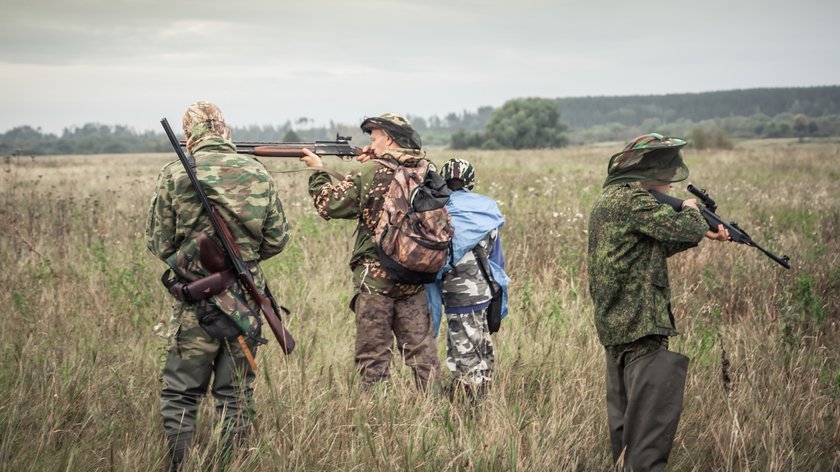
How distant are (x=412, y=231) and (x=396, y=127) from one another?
2.41 feet

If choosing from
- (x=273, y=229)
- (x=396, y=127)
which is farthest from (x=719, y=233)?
(x=273, y=229)

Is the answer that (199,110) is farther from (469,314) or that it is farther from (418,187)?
(469,314)

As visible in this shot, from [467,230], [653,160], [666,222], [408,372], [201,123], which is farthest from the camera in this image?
[408,372]

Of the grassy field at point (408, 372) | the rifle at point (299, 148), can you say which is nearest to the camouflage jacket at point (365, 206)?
the rifle at point (299, 148)

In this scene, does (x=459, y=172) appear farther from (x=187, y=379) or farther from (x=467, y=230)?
(x=187, y=379)

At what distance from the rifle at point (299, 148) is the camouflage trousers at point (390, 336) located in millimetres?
987

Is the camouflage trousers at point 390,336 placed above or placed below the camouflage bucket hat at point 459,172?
below

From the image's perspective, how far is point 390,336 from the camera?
13.9ft

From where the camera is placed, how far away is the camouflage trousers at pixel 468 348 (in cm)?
429

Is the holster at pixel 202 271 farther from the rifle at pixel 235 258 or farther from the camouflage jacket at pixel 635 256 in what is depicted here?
the camouflage jacket at pixel 635 256

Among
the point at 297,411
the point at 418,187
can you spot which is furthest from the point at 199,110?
the point at 297,411

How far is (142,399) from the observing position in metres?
3.96

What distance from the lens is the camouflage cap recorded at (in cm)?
347

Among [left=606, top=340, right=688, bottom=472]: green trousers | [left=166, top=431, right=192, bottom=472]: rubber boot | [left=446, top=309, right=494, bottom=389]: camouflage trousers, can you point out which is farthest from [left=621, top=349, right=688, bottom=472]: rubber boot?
[left=166, top=431, right=192, bottom=472]: rubber boot
